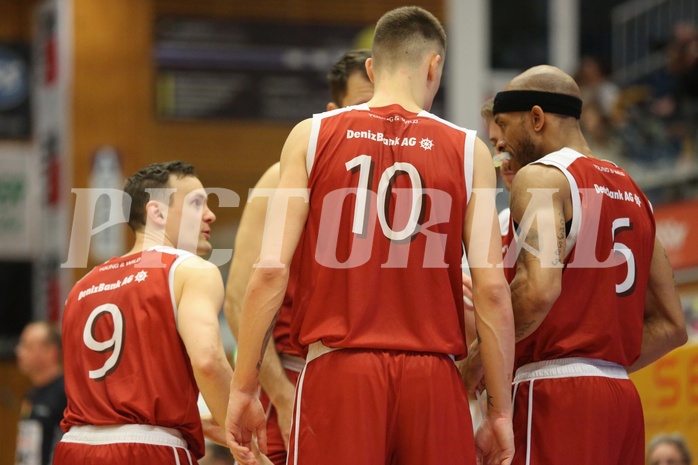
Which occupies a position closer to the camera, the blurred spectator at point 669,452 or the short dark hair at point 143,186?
the short dark hair at point 143,186

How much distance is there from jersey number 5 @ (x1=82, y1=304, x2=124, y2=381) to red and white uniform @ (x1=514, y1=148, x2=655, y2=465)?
6.18ft

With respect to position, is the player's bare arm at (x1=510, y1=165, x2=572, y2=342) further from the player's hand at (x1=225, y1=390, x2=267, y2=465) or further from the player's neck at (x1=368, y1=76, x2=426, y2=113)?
the player's hand at (x1=225, y1=390, x2=267, y2=465)

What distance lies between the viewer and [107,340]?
556cm

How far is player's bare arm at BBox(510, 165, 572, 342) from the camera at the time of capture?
5.12m

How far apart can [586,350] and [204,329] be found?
5.78ft

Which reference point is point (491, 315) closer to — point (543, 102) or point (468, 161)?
point (468, 161)

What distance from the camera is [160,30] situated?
15883 millimetres

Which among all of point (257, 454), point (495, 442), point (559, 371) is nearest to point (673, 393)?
point (559, 371)

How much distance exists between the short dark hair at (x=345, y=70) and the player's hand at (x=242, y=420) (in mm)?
2293

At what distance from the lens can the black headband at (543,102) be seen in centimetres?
557

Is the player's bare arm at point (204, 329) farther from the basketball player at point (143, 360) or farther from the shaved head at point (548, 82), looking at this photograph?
the shaved head at point (548, 82)

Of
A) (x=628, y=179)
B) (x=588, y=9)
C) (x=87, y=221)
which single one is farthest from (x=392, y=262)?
(x=588, y=9)

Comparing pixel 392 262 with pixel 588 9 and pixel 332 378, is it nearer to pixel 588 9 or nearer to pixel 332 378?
pixel 332 378

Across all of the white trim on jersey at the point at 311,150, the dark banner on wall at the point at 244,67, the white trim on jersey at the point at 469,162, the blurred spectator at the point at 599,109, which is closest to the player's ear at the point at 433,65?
the white trim on jersey at the point at 469,162
